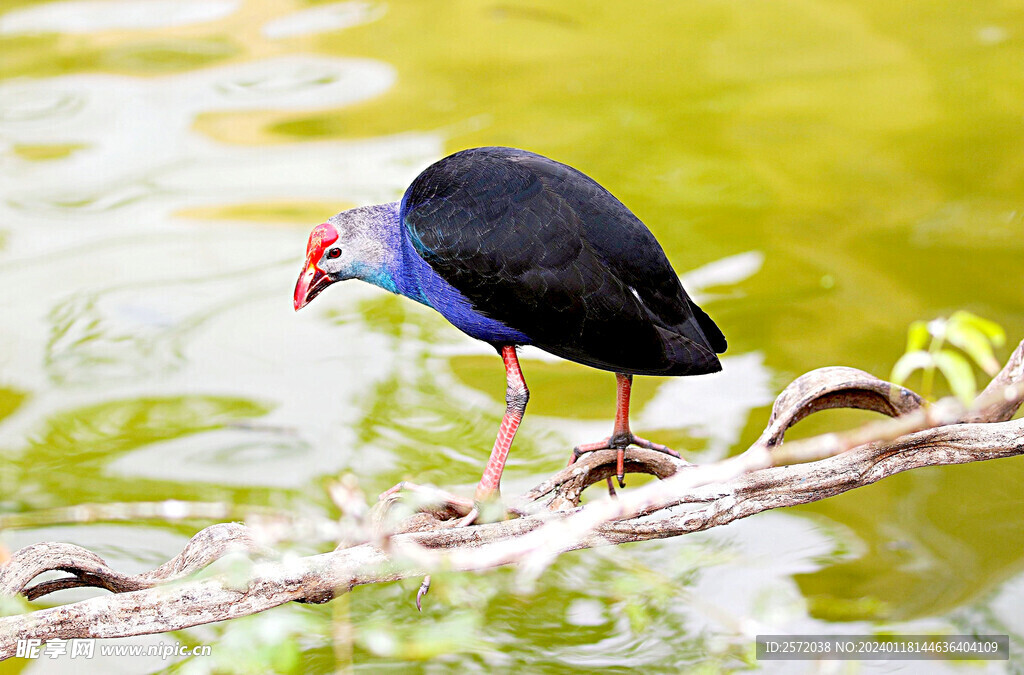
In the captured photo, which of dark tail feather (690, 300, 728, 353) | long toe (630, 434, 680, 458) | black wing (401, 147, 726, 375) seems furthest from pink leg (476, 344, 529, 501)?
dark tail feather (690, 300, 728, 353)

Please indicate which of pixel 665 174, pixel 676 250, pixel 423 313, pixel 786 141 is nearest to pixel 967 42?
pixel 786 141

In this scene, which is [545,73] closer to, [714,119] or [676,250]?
[714,119]

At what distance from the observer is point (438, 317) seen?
4.24 meters

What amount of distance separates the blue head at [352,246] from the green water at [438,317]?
0.72m

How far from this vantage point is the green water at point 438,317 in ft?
10.2

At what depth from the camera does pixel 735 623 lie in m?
1.34

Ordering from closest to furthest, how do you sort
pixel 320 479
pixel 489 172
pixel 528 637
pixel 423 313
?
pixel 489 172 < pixel 528 637 < pixel 320 479 < pixel 423 313

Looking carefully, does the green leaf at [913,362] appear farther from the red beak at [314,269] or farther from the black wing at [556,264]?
the red beak at [314,269]

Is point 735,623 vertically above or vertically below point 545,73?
Result: below

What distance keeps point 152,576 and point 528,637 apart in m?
1.17

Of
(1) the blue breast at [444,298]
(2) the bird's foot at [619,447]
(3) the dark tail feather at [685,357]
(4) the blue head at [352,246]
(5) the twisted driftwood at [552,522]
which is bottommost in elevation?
(5) the twisted driftwood at [552,522]

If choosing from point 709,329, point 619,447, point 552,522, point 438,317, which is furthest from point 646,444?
point 438,317

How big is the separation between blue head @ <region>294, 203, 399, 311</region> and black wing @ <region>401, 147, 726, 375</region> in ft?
0.39

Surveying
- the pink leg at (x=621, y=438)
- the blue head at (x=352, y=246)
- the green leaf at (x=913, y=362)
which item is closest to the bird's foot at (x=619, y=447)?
the pink leg at (x=621, y=438)
